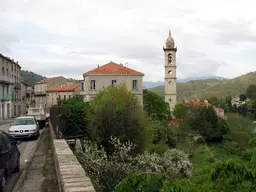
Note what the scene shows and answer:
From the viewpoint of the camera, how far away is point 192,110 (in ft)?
191

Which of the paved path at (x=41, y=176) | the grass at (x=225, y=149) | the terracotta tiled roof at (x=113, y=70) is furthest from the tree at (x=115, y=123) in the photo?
the terracotta tiled roof at (x=113, y=70)

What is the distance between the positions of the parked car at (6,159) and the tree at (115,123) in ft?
19.4

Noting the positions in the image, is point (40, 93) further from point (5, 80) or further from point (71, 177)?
point (71, 177)

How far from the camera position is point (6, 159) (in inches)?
306

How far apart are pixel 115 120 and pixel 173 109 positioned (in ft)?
188

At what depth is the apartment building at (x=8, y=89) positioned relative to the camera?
5141cm

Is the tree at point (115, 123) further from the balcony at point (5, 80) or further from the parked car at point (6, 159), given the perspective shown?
the balcony at point (5, 80)

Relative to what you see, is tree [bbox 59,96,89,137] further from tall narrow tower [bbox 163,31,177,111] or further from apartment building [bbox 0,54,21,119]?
tall narrow tower [bbox 163,31,177,111]

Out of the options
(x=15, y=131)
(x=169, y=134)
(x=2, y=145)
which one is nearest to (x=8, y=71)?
(x=169, y=134)

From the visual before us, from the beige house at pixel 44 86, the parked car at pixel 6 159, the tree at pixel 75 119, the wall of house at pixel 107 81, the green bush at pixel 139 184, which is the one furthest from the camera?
the beige house at pixel 44 86

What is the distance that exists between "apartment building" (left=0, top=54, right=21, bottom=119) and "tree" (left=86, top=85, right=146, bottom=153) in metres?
38.6

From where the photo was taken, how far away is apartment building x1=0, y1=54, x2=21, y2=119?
5141 centimetres

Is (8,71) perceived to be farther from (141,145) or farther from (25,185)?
(25,185)

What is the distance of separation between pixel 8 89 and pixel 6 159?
51202 millimetres
